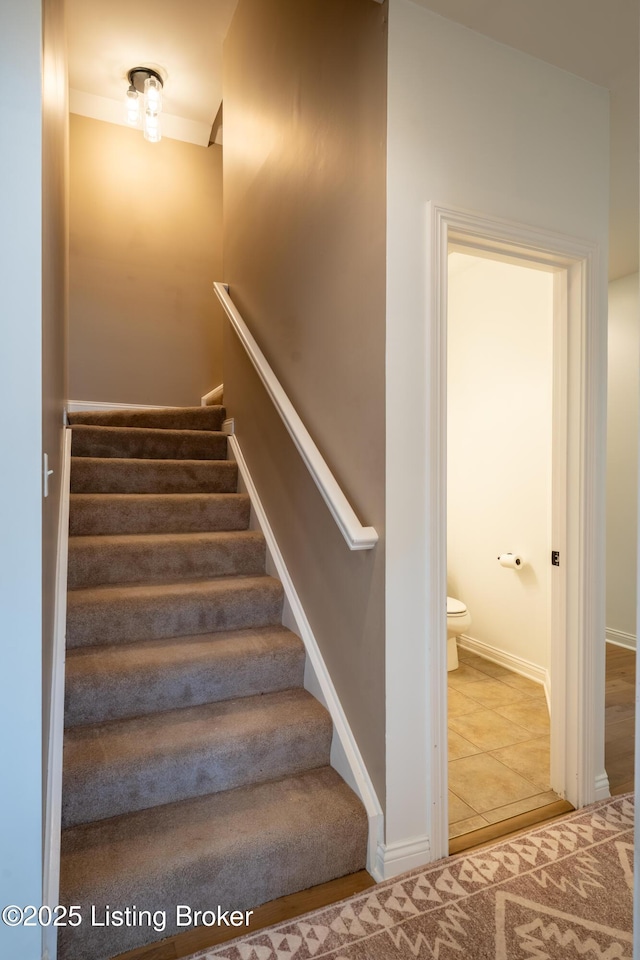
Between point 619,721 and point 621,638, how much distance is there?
1.48 meters

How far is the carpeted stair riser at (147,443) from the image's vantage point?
303 cm

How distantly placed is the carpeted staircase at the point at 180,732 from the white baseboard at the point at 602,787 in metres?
0.96

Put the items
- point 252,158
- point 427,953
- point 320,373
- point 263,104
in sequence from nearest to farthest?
point 427,953 → point 320,373 → point 263,104 → point 252,158

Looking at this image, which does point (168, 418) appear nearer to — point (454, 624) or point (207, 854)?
point (454, 624)

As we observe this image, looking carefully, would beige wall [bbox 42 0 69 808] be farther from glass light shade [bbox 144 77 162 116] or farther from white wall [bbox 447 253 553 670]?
white wall [bbox 447 253 553 670]

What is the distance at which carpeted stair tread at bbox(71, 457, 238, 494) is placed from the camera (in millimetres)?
2779

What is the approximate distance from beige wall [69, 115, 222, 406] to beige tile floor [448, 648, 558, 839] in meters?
3.04

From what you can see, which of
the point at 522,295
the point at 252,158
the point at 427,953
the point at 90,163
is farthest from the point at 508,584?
the point at 90,163

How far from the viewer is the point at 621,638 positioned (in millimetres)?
3949

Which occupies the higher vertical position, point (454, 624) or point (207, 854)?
point (454, 624)

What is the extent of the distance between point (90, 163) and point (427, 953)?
16.1 ft

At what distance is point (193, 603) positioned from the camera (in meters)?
2.24

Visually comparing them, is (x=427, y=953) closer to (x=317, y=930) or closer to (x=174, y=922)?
(x=317, y=930)

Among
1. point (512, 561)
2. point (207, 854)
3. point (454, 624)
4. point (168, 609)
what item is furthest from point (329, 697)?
point (512, 561)
